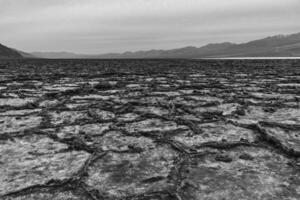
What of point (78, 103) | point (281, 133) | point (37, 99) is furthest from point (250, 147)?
point (37, 99)

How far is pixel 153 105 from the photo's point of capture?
3.44 metres

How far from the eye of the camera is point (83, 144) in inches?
78.8

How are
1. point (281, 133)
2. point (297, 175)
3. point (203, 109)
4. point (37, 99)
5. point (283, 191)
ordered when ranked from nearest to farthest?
point (283, 191)
point (297, 175)
point (281, 133)
point (203, 109)
point (37, 99)

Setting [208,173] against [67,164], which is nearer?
[208,173]

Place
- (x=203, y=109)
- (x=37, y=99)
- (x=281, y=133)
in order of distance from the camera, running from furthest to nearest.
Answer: (x=37, y=99) < (x=203, y=109) < (x=281, y=133)

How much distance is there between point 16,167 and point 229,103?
2.46 m

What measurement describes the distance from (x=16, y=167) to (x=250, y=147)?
52.8 inches

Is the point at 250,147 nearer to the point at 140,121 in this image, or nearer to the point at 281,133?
the point at 281,133

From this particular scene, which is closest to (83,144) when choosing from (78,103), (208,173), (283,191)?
(208,173)

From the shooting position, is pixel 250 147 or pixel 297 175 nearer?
pixel 297 175

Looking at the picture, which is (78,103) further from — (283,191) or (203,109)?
(283,191)

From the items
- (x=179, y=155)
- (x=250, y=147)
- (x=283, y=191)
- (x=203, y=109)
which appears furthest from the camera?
(x=203, y=109)

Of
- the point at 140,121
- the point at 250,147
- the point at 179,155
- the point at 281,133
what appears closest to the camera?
the point at 179,155

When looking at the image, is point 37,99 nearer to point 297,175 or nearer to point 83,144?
point 83,144
